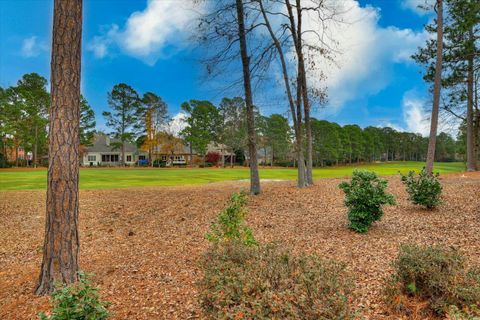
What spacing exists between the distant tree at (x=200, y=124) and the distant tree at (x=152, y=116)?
351 cm

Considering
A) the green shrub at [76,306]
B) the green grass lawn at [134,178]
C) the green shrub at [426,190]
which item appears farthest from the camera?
the green grass lawn at [134,178]

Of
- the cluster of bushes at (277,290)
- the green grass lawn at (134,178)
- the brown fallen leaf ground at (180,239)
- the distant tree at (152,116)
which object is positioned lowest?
the brown fallen leaf ground at (180,239)

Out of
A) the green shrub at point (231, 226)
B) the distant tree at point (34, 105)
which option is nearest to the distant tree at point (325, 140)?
the distant tree at point (34, 105)

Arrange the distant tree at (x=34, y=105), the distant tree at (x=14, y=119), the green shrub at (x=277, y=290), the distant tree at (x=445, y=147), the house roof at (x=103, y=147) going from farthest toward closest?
1. the distant tree at (x=445, y=147)
2. the house roof at (x=103, y=147)
3. the distant tree at (x=34, y=105)
4. the distant tree at (x=14, y=119)
5. the green shrub at (x=277, y=290)

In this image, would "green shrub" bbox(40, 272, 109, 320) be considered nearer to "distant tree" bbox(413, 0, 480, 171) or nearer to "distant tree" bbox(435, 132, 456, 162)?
"distant tree" bbox(413, 0, 480, 171)

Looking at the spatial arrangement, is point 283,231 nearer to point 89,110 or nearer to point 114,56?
point 114,56

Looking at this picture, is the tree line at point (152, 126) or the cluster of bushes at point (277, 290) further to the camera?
the tree line at point (152, 126)

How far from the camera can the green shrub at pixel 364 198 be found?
18.6 feet

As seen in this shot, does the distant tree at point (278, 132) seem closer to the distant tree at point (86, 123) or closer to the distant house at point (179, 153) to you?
the distant house at point (179, 153)

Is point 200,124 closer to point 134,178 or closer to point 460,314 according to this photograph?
point 134,178

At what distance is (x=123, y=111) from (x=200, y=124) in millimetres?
11427

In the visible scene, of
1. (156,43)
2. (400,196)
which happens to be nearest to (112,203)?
(156,43)

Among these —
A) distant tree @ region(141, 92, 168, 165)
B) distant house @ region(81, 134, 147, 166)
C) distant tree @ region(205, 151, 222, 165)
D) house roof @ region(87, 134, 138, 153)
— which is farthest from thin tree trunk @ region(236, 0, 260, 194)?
house roof @ region(87, 134, 138, 153)

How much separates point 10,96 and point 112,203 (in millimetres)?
35847
